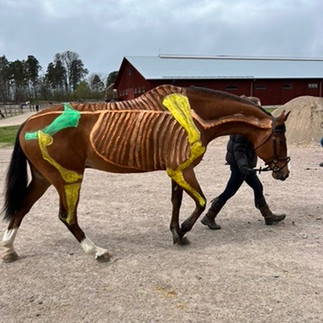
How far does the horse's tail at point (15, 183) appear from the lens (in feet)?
13.3

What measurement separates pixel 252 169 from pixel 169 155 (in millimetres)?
1142

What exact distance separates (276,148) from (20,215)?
9.44 ft

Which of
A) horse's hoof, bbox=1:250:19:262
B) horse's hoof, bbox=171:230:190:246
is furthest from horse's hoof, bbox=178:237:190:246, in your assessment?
horse's hoof, bbox=1:250:19:262

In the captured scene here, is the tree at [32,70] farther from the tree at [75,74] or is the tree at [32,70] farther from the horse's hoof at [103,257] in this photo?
the horse's hoof at [103,257]

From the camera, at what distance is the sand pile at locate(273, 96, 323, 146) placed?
38.5 feet

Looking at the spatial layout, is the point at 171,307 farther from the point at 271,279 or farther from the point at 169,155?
the point at 169,155

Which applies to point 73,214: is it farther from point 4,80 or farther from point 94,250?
point 4,80

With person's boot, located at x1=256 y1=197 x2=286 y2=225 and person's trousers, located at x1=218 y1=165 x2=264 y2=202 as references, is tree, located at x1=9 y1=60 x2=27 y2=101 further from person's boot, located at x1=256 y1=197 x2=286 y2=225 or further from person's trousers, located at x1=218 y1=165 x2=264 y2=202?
person's boot, located at x1=256 y1=197 x2=286 y2=225

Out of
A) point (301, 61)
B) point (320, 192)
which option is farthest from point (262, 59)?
point (320, 192)

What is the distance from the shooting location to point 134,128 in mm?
3836

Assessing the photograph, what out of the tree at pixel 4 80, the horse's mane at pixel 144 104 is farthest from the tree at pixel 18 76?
the horse's mane at pixel 144 104

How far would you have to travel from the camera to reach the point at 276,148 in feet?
13.4

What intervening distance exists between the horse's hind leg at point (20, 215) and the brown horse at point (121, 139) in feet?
0.03

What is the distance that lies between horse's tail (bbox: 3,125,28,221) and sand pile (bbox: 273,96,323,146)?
30.9 feet
